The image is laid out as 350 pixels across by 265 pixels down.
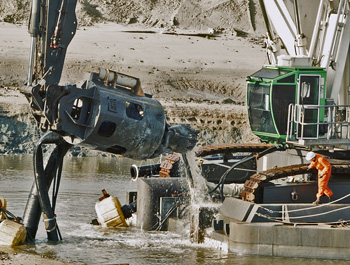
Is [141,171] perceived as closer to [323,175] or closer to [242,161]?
[242,161]

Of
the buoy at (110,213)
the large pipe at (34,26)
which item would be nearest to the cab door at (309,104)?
the buoy at (110,213)

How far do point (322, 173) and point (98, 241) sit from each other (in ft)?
16.5

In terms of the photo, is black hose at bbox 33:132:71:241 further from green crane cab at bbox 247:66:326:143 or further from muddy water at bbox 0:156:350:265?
green crane cab at bbox 247:66:326:143

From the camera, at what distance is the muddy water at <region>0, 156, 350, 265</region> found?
20328 millimetres

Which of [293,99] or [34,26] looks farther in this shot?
[293,99]

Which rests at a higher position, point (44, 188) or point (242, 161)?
point (242, 161)

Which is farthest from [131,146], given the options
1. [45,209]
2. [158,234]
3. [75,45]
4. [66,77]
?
[75,45]

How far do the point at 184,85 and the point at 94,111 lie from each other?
80.3 feet

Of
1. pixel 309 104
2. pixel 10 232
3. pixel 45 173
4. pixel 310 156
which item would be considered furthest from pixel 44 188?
pixel 309 104

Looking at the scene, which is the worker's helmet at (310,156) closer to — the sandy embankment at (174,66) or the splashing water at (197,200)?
the splashing water at (197,200)

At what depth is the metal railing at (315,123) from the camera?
21288 mm

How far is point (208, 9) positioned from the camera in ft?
164

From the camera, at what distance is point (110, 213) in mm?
23625

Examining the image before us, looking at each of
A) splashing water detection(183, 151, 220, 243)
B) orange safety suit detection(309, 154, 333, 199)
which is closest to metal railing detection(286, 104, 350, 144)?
orange safety suit detection(309, 154, 333, 199)
